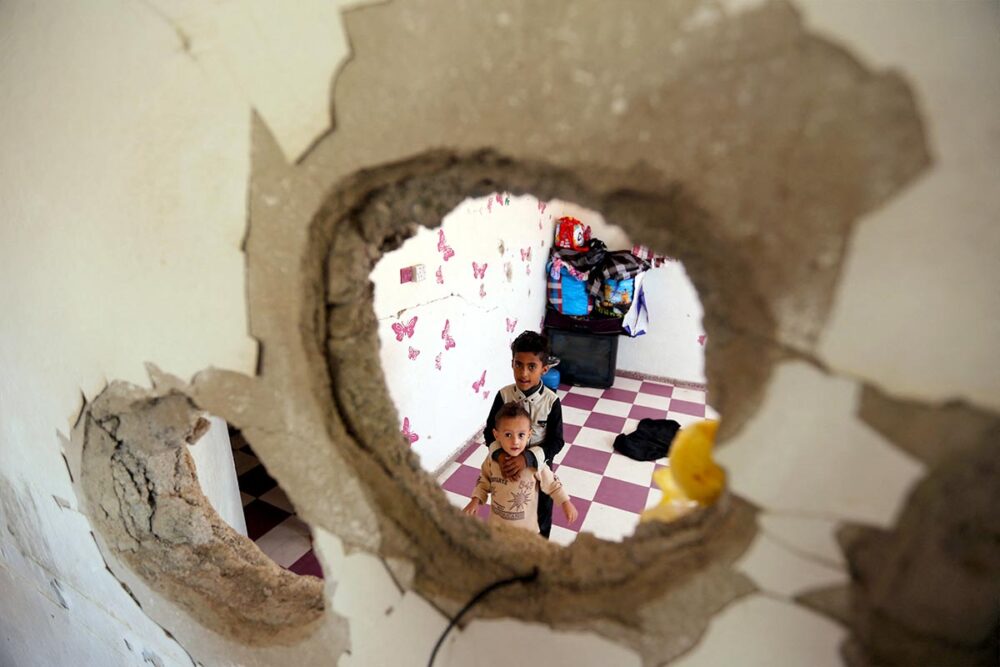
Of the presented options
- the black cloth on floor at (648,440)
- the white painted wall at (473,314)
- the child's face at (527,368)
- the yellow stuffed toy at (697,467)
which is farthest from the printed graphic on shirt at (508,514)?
the black cloth on floor at (648,440)

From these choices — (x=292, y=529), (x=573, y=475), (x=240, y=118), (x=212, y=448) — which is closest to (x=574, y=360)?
(x=573, y=475)

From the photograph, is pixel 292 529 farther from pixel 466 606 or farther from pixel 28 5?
pixel 28 5

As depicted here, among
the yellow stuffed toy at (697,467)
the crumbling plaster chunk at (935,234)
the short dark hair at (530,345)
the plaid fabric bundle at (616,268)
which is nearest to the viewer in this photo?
the crumbling plaster chunk at (935,234)

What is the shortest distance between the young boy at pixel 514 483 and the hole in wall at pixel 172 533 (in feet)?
2.26

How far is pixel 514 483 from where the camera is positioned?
1.64 metres

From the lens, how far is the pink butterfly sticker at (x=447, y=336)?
2.62 m

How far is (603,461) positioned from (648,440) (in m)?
0.34

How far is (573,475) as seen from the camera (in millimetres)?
2859

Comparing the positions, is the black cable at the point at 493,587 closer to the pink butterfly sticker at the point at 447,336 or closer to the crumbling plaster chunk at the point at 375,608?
the crumbling plaster chunk at the point at 375,608

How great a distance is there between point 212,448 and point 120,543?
2.24ft

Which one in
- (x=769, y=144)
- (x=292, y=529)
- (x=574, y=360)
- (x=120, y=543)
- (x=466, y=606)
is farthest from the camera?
(x=574, y=360)

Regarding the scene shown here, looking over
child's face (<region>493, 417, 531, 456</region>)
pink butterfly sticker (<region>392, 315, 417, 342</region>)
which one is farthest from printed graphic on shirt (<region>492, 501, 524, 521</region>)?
pink butterfly sticker (<region>392, 315, 417, 342</region>)

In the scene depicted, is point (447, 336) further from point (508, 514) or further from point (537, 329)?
point (537, 329)

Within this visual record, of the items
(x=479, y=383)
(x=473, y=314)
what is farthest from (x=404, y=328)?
(x=479, y=383)
